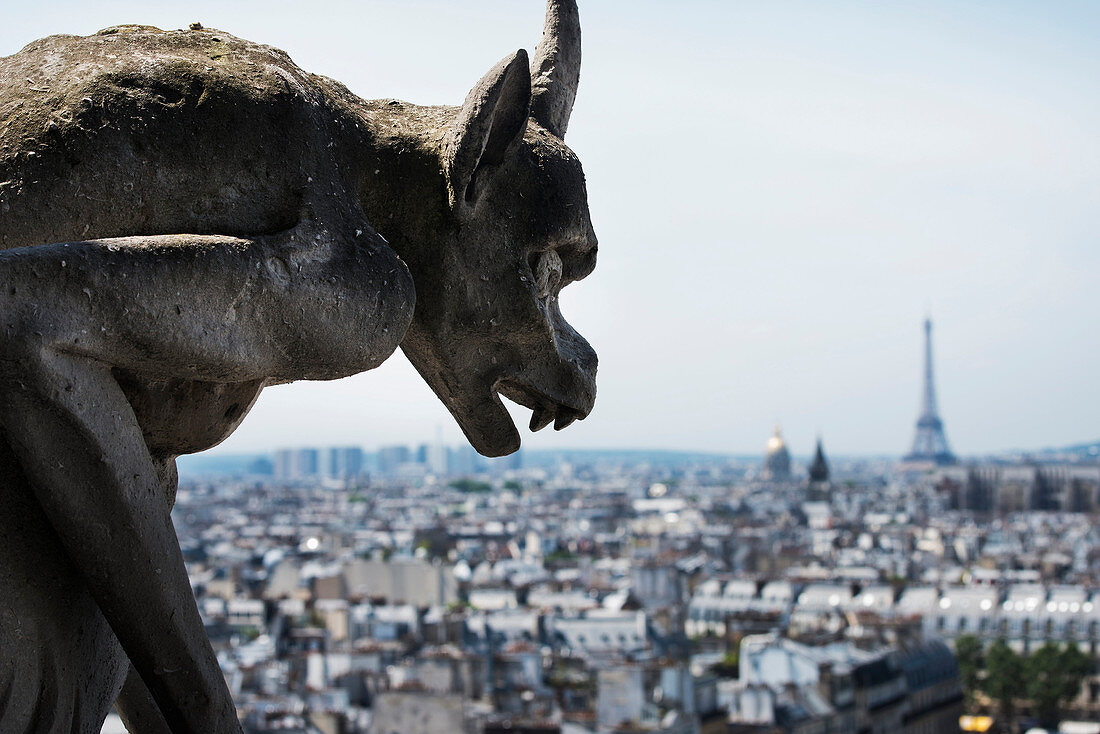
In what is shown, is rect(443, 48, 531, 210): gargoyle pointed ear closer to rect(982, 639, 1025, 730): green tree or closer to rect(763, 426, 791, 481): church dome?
rect(982, 639, 1025, 730): green tree

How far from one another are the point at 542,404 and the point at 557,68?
0.32 meters

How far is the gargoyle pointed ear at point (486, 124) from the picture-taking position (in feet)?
4.28

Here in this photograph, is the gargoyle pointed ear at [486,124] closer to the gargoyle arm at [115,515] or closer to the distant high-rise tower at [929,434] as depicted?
the gargoyle arm at [115,515]

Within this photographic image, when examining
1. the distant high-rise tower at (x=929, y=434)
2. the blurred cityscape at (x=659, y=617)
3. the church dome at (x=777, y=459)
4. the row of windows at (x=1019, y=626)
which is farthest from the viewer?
the distant high-rise tower at (x=929, y=434)

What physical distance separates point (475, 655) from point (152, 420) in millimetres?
21308

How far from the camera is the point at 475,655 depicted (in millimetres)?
22203

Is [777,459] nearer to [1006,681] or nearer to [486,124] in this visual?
[1006,681]

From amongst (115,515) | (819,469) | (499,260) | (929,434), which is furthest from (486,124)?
(929,434)

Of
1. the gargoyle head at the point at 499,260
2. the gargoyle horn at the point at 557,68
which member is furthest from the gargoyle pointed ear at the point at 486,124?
the gargoyle horn at the point at 557,68

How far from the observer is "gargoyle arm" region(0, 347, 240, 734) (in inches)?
43.5

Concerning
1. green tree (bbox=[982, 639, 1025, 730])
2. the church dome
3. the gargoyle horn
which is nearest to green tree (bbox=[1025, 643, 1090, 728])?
green tree (bbox=[982, 639, 1025, 730])

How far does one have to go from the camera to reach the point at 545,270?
4.62 feet

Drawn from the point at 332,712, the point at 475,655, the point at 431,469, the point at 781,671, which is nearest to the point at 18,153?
the point at 332,712

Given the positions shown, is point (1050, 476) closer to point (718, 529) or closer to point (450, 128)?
point (718, 529)
